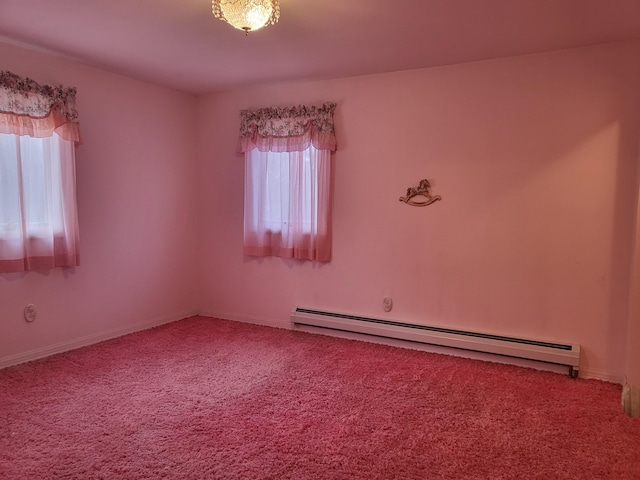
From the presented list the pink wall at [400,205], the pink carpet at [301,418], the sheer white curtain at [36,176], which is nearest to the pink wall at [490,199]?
the pink wall at [400,205]

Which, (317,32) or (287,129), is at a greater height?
(317,32)

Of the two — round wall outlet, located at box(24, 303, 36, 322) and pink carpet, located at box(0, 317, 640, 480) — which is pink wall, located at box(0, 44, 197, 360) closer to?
round wall outlet, located at box(24, 303, 36, 322)

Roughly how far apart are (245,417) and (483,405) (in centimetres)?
140

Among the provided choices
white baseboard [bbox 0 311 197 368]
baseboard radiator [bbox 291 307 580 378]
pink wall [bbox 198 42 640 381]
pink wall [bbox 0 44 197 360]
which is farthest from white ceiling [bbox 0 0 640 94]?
white baseboard [bbox 0 311 197 368]

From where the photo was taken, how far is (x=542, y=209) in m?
3.20

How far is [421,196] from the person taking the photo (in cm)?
361

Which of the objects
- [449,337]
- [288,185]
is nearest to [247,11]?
[288,185]

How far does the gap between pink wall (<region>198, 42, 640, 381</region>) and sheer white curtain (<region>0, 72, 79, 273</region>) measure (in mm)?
1689

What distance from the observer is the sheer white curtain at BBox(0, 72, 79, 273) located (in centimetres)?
304

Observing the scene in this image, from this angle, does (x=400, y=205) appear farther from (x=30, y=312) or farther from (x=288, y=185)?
(x=30, y=312)

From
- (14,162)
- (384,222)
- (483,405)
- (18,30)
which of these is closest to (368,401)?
(483,405)

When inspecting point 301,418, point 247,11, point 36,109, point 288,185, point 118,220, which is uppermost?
point 247,11

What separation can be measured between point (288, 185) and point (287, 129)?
506 mm

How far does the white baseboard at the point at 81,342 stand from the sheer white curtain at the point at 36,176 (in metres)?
0.64
